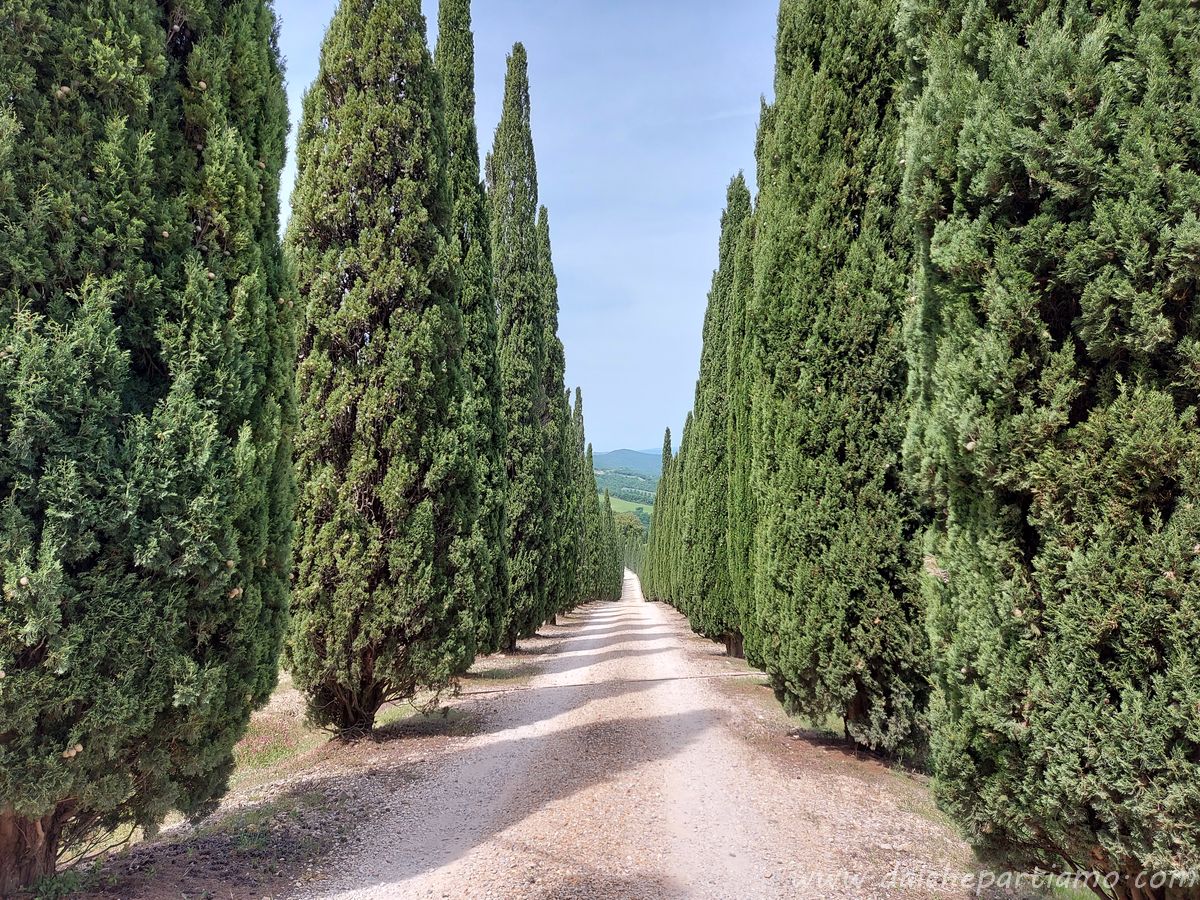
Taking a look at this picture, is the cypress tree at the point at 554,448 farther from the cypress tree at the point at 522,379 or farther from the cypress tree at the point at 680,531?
the cypress tree at the point at 680,531

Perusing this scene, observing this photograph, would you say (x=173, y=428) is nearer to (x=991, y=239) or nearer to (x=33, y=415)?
(x=33, y=415)

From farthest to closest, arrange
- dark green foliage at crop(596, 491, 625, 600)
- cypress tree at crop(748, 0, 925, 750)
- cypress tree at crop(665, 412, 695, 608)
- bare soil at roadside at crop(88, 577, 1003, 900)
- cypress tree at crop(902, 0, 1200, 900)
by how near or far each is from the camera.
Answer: dark green foliage at crop(596, 491, 625, 600) → cypress tree at crop(665, 412, 695, 608) → cypress tree at crop(748, 0, 925, 750) → bare soil at roadside at crop(88, 577, 1003, 900) → cypress tree at crop(902, 0, 1200, 900)

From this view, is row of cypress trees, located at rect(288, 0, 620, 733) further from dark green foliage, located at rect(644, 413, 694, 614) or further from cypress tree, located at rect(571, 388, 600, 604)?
cypress tree, located at rect(571, 388, 600, 604)

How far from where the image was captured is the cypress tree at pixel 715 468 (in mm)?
14352

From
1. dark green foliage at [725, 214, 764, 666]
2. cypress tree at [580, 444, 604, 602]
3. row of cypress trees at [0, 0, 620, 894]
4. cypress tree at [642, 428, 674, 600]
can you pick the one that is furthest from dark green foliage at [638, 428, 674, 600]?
row of cypress trees at [0, 0, 620, 894]

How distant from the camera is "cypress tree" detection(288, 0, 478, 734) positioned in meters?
7.27

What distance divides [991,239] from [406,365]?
20.3 feet

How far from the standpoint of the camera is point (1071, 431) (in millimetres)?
2635

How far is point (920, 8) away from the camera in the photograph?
3436mm

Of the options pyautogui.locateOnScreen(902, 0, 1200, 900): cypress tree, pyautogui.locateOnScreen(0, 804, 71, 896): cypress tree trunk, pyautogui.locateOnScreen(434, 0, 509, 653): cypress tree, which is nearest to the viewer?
pyautogui.locateOnScreen(902, 0, 1200, 900): cypress tree

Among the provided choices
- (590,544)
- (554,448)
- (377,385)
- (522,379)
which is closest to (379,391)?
(377,385)

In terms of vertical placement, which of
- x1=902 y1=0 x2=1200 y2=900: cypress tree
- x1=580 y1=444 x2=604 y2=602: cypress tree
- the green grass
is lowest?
the green grass

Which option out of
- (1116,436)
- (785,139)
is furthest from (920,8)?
(785,139)

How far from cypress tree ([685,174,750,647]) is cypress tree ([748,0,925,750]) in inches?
272
